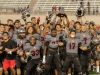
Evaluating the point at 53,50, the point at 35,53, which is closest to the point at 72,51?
the point at 53,50

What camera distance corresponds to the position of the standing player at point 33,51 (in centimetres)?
704

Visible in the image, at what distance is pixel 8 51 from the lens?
7.26 m

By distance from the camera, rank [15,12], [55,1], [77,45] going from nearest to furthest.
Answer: [77,45] < [15,12] < [55,1]

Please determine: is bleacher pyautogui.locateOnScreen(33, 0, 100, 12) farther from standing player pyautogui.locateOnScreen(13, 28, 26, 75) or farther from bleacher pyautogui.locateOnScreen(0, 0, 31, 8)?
standing player pyautogui.locateOnScreen(13, 28, 26, 75)

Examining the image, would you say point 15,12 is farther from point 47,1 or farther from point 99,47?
point 99,47

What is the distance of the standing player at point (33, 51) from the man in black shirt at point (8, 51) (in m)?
0.46

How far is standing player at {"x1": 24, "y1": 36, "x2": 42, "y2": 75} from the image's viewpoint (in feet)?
23.1

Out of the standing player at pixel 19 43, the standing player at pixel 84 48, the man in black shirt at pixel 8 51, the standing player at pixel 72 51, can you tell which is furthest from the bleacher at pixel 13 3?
the standing player at pixel 72 51

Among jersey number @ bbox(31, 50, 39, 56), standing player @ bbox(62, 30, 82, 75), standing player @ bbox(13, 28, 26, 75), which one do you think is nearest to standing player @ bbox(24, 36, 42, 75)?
jersey number @ bbox(31, 50, 39, 56)

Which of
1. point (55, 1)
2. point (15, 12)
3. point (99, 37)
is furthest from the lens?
point (55, 1)

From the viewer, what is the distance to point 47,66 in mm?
7406

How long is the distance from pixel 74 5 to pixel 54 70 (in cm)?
2593

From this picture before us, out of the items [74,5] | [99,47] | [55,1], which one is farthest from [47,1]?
[99,47]

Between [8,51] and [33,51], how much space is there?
0.75m
